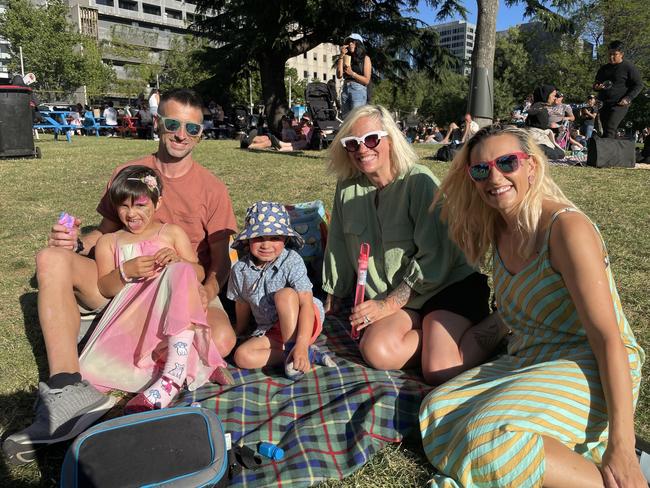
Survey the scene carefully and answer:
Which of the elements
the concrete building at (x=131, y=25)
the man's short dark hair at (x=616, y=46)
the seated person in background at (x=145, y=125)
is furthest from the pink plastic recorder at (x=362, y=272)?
the concrete building at (x=131, y=25)

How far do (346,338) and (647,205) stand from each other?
197 inches

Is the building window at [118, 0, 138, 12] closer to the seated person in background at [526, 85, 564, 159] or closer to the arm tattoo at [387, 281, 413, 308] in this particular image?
the seated person in background at [526, 85, 564, 159]

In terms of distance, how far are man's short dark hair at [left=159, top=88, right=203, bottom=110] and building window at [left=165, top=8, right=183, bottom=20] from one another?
3623 inches

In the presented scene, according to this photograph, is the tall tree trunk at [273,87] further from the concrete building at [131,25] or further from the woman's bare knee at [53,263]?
the concrete building at [131,25]

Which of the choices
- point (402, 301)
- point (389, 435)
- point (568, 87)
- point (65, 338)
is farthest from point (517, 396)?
point (568, 87)

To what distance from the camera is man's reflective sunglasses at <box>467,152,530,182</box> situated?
2322 millimetres

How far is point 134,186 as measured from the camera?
3082 mm

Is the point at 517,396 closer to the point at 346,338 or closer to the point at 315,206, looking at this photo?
the point at 346,338

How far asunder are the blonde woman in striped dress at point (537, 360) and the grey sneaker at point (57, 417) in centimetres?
156

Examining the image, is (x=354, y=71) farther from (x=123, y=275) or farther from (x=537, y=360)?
(x=537, y=360)

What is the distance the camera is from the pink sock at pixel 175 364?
2.68 m

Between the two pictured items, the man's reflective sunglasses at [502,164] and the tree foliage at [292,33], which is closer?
the man's reflective sunglasses at [502,164]

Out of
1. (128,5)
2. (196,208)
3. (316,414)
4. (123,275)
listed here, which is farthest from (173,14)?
(316,414)

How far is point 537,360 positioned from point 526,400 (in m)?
0.35
